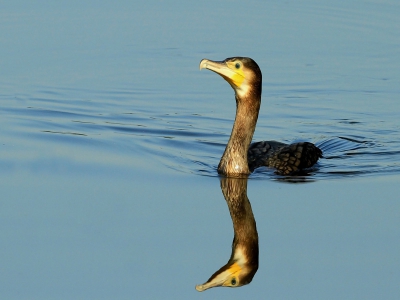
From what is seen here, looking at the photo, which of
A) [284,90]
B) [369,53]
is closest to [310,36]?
[369,53]

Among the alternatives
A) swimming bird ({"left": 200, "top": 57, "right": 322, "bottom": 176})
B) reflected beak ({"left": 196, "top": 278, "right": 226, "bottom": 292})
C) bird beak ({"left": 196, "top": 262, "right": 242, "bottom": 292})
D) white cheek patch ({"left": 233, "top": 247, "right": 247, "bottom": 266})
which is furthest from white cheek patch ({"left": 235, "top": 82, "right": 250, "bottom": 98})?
reflected beak ({"left": 196, "top": 278, "right": 226, "bottom": 292})

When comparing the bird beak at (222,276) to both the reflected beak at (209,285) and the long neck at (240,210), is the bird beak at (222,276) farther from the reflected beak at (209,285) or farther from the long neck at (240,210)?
the long neck at (240,210)

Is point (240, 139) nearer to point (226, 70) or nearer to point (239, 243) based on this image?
point (226, 70)

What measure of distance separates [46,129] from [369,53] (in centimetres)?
621

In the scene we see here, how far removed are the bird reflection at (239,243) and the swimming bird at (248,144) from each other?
29 cm

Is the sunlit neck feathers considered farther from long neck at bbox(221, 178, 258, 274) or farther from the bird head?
long neck at bbox(221, 178, 258, 274)

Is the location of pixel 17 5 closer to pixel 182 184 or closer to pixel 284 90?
pixel 284 90

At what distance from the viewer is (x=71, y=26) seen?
1808 centimetres

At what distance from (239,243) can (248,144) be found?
256 cm

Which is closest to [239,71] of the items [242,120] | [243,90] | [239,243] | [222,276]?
[243,90]

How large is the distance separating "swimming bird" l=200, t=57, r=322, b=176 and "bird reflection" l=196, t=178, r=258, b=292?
292 millimetres

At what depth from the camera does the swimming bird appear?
11414 millimetres

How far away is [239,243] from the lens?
964 centimetres

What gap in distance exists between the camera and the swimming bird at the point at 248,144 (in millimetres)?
11414
